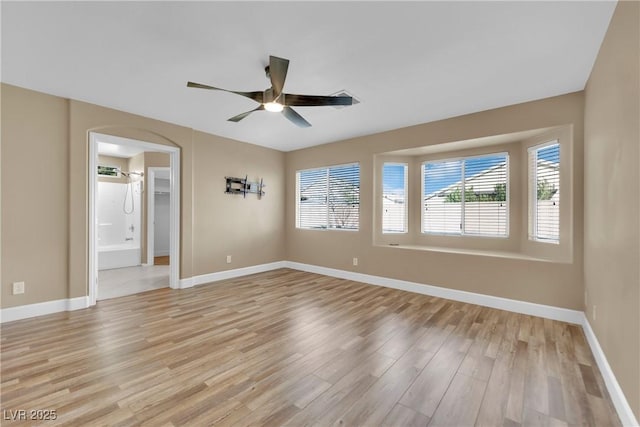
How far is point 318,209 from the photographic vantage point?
19.2ft

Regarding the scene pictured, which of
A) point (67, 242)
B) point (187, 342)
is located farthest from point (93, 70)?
point (187, 342)

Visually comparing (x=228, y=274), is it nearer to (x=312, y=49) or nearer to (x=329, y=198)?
(x=329, y=198)

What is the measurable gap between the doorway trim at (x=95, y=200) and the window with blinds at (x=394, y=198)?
3.65m

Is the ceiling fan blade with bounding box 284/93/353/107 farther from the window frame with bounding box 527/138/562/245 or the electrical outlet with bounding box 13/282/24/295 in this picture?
the electrical outlet with bounding box 13/282/24/295

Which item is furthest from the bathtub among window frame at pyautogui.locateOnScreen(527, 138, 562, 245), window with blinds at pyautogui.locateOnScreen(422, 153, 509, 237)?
window frame at pyautogui.locateOnScreen(527, 138, 562, 245)

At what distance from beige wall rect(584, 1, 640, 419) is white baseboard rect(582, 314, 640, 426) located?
0.21 feet

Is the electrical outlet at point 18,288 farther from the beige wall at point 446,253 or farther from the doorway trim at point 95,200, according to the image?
the beige wall at point 446,253

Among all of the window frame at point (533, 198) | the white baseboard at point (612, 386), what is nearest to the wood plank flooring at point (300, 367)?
the white baseboard at point (612, 386)

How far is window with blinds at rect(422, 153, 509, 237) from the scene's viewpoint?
13.5 feet

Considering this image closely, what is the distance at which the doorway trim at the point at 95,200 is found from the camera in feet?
11.8

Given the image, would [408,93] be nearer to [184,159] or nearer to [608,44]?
[608,44]

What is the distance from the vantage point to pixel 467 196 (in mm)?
4434

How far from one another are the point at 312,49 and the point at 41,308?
14.1 ft

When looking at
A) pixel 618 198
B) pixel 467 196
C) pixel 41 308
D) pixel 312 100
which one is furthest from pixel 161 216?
pixel 618 198
